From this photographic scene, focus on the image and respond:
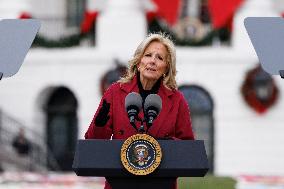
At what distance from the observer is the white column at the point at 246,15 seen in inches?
1218

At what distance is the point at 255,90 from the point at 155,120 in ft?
77.6

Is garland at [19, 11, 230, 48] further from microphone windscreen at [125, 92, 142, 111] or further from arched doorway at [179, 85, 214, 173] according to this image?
microphone windscreen at [125, 92, 142, 111]

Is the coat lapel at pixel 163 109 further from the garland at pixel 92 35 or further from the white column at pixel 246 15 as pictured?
the white column at pixel 246 15

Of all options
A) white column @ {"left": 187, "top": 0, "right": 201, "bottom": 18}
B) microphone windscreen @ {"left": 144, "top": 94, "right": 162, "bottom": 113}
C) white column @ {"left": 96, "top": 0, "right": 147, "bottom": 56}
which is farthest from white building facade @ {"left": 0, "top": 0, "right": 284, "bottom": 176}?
microphone windscreen @ {"left": 144, "top": 94, "right": 162, "bottom": 113}

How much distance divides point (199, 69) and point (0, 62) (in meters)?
24.2

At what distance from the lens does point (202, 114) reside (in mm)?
30797

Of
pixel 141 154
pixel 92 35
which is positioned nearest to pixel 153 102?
pixel 141 154

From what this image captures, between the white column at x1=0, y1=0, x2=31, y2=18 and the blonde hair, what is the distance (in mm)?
25052

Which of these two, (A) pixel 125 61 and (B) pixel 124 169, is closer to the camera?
(B) pixel 124 169

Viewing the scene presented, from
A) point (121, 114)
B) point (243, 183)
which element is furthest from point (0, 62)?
point (243, 183)

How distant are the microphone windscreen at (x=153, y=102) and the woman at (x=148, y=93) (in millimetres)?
132

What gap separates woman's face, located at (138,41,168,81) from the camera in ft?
22.5

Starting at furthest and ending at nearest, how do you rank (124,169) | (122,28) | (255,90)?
(122,28) → (255,90) → (124,169)

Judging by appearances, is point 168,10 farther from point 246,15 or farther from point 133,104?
point 133,104
